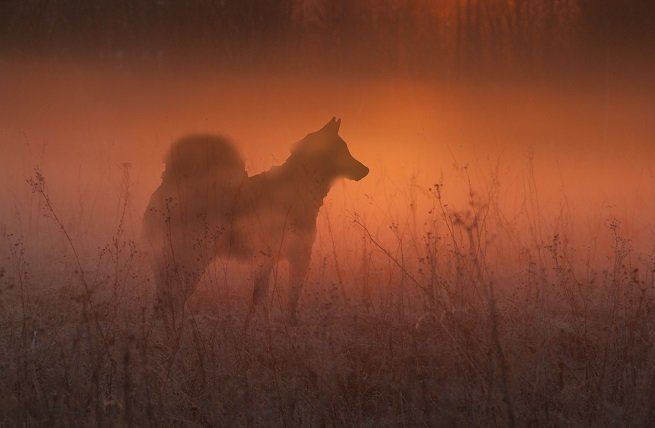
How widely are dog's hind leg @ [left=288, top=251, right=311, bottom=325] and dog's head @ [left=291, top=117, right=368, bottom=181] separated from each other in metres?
0.69

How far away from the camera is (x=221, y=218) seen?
4469 mm

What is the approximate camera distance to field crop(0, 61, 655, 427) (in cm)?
322

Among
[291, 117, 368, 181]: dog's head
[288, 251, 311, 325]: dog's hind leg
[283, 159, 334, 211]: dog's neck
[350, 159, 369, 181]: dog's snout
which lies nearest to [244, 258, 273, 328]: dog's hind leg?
[288, 251, 311, 325]: dog's hind leg

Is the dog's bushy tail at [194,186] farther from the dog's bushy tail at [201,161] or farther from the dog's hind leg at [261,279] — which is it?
the dog's hind leg at [261,279]

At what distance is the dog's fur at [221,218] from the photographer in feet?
14.2

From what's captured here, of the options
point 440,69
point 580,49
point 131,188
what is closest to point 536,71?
Answer: point 580,49

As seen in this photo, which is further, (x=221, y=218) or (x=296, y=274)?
(x=296, y=274)

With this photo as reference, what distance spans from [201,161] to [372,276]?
1.59m

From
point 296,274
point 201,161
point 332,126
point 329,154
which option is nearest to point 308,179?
point 329,154

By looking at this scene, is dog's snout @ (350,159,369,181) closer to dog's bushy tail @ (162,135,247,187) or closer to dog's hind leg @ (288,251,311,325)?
dog's hind leg @ (288,251,311,325)

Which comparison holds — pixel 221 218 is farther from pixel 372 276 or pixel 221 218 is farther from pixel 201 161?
pixel 372 276

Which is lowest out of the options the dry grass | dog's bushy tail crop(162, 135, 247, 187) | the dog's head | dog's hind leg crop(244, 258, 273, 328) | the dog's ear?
the dry grass

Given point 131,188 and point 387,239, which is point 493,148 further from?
point 131,188

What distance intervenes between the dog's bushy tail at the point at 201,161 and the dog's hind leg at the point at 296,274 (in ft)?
2.27
